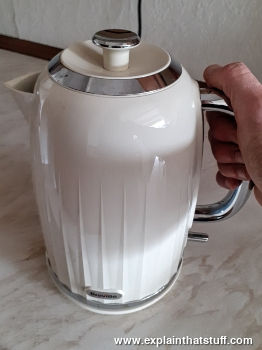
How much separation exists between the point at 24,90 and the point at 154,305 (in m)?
0.30

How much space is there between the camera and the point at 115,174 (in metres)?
0.40

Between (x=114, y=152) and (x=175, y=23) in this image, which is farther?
(x=175, y=23)

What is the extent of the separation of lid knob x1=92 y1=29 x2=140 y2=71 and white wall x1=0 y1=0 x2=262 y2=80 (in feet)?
1.82

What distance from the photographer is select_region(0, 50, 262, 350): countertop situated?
0.51 metres

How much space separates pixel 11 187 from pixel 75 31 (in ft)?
1.84

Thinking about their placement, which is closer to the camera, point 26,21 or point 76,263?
point 76,263

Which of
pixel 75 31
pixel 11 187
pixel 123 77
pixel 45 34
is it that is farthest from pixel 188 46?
pixel 123 77

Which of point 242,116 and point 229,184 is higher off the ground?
point 242,116

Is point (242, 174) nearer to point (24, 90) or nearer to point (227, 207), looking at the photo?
point (227, 207)

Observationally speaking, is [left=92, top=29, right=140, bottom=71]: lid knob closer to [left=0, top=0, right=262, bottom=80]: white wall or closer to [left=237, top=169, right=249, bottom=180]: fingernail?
[left=237, top=169, right=249, bottom=180]: fingernail

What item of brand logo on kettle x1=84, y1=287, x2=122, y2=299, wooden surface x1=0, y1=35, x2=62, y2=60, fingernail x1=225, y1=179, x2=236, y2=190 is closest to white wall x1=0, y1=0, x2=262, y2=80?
wooden surface x1=0, y1=35, x2=62, y2=60

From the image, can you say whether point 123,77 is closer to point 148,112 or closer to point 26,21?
point 148,112

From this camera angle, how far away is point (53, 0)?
1.09 meters

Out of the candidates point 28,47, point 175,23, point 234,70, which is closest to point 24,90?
point 234,70
